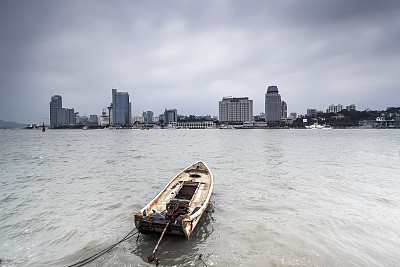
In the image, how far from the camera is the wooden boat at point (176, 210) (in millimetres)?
7320

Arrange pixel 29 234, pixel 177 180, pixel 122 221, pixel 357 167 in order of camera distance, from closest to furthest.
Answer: pixel 29 234, pixel 122 221, pixel 177 180, pixel 357 167

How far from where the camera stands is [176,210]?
324 inches

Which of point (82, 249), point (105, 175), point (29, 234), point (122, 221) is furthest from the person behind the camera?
point (105, 175)

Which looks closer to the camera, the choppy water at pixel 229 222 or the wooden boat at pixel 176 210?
the choppy water at pixel 229 222

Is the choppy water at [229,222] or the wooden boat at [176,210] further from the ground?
the wooden boat at [176,210]

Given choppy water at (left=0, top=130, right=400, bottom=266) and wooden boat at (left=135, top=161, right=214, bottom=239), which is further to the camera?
wooden boat at (left=135, top=161, right=214, bottom=239)

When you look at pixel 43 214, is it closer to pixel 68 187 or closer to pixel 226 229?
pixel 68 187

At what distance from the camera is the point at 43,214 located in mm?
10781

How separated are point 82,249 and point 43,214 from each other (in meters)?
4.82

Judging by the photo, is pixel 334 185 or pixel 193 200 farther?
pixel 334 185

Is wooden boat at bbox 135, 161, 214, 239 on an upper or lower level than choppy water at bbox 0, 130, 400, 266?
upper

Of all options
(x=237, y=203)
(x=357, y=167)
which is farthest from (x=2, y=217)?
(x=357, y=167)

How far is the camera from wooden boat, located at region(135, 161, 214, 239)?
288 inches

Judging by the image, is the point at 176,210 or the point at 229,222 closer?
the point at 176,210
